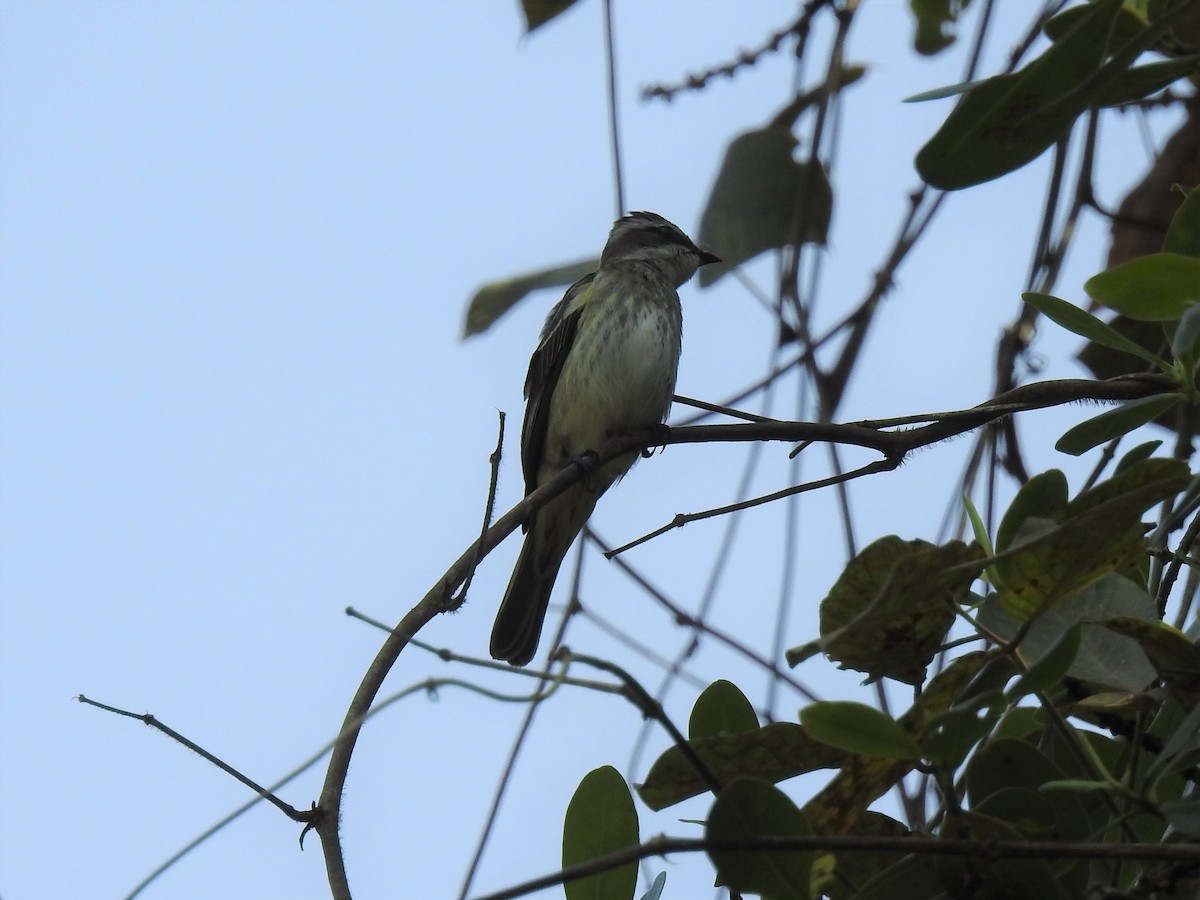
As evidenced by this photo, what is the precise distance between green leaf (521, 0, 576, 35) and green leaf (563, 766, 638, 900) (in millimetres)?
2520

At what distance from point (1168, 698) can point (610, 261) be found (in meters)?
4.07

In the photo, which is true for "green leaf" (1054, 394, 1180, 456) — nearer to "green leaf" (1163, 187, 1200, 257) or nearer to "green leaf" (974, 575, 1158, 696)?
"green leaf" (1163, 187, 1200, 257)

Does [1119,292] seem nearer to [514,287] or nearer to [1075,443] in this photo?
[1075,443]

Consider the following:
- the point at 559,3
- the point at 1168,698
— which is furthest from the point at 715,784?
the point at 559,3

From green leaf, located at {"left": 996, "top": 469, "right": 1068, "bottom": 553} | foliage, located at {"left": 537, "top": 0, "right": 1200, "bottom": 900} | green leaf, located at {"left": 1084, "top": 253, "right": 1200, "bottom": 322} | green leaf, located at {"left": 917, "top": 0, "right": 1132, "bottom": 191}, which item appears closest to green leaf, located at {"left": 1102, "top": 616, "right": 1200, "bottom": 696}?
foliage, located at {"left": 537, "top": 0, "right": 1200, "bottom": 900}

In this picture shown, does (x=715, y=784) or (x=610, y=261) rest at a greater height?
(x=610, y=261)

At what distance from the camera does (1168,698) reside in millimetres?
1862

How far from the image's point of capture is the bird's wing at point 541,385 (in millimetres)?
5281

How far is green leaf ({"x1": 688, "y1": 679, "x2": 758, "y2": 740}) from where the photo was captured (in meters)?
1.98

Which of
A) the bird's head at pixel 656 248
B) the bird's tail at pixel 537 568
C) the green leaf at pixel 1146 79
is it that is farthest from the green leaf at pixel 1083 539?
the bird's head at pixel 656 248

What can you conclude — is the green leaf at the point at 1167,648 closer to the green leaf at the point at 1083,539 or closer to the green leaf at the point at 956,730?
the green leaf at the point at 1083,539

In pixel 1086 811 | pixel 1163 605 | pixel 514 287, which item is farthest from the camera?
pixel 514 287

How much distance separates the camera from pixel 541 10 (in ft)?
12.6

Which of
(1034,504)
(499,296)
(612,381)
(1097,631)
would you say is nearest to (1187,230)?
(1034,504)
